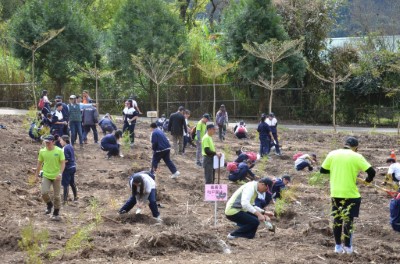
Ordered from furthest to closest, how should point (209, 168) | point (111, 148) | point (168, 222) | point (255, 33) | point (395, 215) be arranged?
point (255, 33) < point (111, 148) < point (209, 168) < point (168, 222) < point (395, 215)

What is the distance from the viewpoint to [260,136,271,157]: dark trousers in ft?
77.0

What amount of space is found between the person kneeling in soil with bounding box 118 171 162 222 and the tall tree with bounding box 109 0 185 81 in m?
24.5

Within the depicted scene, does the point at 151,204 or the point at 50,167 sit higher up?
the point at 50,167

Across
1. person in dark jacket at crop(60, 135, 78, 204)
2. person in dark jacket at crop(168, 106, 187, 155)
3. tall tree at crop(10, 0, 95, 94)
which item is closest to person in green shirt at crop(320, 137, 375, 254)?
person in dark jacket at crop(60, 135, 78, 204)

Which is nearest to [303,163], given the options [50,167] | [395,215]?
[395,215]

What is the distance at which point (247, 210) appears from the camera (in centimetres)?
1207

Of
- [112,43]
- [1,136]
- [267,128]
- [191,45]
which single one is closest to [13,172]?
[1,136]

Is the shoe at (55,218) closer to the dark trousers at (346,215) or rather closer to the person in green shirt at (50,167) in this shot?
the person in green shirt at (50,167)

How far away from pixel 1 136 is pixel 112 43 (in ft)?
54.1

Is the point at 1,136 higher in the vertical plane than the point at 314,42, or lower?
lower

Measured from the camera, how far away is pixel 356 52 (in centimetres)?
4156

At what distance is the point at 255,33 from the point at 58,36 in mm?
9902

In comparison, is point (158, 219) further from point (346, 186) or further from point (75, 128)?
point (75, 128)

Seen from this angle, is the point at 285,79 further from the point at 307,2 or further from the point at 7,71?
the point at 7,71
